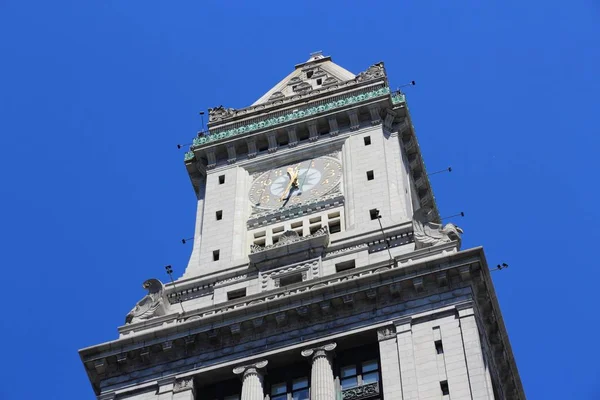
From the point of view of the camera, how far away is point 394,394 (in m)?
65.6

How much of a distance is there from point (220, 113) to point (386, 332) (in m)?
28.9

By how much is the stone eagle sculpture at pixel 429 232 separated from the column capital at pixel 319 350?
798 centimetres

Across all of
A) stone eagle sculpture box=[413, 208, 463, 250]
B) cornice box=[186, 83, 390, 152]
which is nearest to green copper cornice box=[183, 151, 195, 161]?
cornice box=[186, 83, 390, 152]

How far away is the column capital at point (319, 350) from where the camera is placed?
69312mm

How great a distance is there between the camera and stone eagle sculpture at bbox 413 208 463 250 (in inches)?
2908

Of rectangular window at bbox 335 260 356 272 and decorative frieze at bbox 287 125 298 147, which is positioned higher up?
decorative frieze at bbox 287 125 298 147

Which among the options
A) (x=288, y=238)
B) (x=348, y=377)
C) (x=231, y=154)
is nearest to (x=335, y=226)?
(x=288, y=238)

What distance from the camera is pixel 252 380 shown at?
69250 mm

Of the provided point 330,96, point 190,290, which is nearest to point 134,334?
point 190,290

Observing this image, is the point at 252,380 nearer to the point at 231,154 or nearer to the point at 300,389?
the point at 300,389

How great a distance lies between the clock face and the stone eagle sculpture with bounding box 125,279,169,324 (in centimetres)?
991

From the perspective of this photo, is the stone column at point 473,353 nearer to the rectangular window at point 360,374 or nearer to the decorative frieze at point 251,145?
the rectangular window at point 360,374

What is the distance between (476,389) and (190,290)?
19647 millimetres

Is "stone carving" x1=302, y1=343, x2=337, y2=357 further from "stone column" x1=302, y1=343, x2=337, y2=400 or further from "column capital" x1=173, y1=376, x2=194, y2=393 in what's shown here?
"column capital" x1=173, y1=376, x2=194, y2=393
